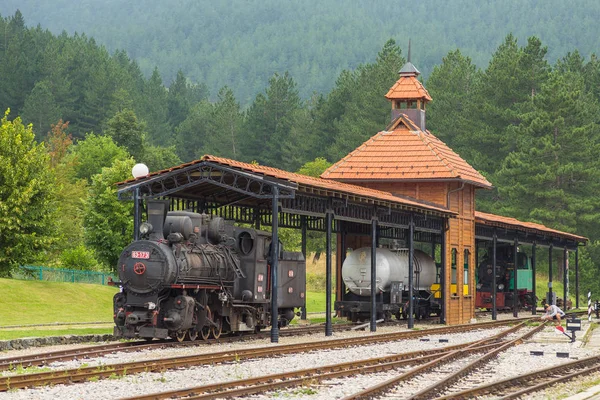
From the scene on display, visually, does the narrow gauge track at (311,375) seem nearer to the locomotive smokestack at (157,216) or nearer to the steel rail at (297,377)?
the steel rail at (297,377)

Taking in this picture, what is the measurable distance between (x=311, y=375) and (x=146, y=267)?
25.2 ft

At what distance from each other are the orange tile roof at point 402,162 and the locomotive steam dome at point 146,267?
17.6 m

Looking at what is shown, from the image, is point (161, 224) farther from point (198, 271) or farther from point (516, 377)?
point (516, 377)

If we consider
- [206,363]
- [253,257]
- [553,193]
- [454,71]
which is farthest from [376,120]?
[206,363]

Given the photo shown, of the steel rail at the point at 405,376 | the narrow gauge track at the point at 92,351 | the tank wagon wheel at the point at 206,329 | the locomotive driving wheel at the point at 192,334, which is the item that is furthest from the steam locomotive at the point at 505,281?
the locomotive driving wheel at the point at 192,334

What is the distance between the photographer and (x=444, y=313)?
131 feet

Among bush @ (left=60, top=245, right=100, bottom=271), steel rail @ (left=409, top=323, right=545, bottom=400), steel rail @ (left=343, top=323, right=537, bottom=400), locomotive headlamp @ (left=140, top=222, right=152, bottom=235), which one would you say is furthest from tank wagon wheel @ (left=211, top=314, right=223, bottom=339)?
bush @ (left=60, top=245, right=100, bottom=271)

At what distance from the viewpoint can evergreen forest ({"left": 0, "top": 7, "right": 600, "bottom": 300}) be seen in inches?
1743

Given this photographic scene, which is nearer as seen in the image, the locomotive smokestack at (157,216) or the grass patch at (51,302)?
the locomotive smokestack at (157,216)

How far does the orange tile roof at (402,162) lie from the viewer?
40438mm

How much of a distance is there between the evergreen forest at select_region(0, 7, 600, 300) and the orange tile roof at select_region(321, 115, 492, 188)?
44.9 ft

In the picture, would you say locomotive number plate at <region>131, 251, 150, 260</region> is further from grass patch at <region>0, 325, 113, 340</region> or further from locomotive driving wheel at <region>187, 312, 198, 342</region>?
grass patch at <region>0, 325, 113, 340</region>

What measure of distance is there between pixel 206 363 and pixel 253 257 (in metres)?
8.03

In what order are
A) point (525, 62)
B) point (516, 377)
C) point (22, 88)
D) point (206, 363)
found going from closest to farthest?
point (516, 377) → point (206, 363) → point (525, 62) → point (22, 88)
